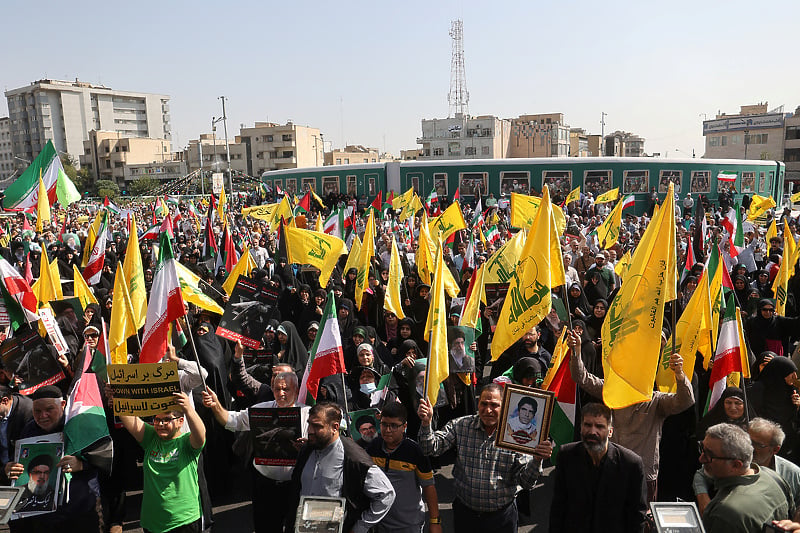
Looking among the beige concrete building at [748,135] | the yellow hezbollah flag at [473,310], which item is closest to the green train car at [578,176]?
the yellow hezbollah flag at [473,310]

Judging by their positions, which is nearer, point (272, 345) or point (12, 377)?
point (12, 377)

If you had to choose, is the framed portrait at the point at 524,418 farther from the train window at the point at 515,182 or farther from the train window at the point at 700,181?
the train window at the point at 700,181

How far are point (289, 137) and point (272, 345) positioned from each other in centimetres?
8082

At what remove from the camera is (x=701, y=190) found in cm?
3381

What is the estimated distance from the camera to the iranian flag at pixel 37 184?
11.9 meters

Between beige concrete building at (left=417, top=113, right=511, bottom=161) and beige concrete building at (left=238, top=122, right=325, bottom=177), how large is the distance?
1978 cm

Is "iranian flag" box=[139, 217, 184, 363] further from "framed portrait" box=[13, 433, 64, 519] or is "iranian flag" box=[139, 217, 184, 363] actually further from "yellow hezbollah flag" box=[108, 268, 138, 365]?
"framed portrait" box=[13, 433, 64, 519]

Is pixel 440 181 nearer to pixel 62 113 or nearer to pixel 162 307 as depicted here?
pixel 162 307

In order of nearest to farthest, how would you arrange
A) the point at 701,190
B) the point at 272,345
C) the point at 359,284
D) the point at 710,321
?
1. the point at 710,321
2. the point at 272,345
3. the point at 359,284
4. the point at 701,190

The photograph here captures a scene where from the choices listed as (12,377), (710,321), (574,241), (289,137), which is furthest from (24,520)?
(289,137)

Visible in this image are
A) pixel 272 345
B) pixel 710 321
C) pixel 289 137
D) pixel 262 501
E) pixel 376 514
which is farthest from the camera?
pixel 289 137

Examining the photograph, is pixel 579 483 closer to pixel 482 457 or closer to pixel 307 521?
pixel 482 457

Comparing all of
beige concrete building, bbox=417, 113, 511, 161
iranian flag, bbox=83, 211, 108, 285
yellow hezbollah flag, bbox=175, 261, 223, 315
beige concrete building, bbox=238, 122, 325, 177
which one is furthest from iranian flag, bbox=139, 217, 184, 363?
beige concrete building, bbox=238, 122, 325, 177

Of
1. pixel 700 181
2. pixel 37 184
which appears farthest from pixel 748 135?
pixel 37 184
